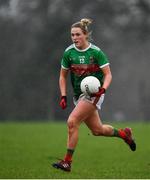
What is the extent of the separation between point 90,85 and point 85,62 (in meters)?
0.38

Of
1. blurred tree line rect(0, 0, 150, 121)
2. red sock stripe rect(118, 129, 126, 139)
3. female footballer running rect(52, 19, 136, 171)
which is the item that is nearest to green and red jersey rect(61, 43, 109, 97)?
female footballer running rect(52, 19, 136, 171)

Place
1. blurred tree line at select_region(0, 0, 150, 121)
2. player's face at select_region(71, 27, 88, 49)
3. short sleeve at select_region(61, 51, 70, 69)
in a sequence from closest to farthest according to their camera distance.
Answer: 1. player's face at select_region(71, 27, 88, 49)
2. short sleeve at select_region(61, 51, 70, 69)
3. blurred tree line at select_region(0, 0, 150, 121)

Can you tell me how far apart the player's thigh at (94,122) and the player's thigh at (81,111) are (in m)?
0.19

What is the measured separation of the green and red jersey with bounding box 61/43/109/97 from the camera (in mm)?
9336

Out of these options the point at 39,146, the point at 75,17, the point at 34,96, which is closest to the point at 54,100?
the point at 34,96

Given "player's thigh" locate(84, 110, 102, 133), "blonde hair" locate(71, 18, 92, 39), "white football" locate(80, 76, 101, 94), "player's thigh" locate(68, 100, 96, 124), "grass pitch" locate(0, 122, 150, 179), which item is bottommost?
"grass pitch" locate(0, 122, 150, 179)

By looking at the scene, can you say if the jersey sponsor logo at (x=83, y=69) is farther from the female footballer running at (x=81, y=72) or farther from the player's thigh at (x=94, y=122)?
the player's thigh at (x=94, y=122)

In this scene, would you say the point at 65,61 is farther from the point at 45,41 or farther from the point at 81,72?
the point at 45,41

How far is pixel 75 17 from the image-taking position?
48125mm

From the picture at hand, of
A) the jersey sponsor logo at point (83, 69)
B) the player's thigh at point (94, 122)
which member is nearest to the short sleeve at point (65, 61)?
the jersey sponsor logo at point (83, 69)

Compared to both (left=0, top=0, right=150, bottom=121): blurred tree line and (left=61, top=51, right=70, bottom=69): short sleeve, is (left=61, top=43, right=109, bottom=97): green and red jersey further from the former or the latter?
(left=0, top=0, right=150, bottom=121): blurred tree line

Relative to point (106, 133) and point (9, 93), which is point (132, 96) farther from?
point (106, 133)

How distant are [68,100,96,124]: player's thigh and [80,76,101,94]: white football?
0.22 metres

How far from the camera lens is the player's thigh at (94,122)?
9.64m
